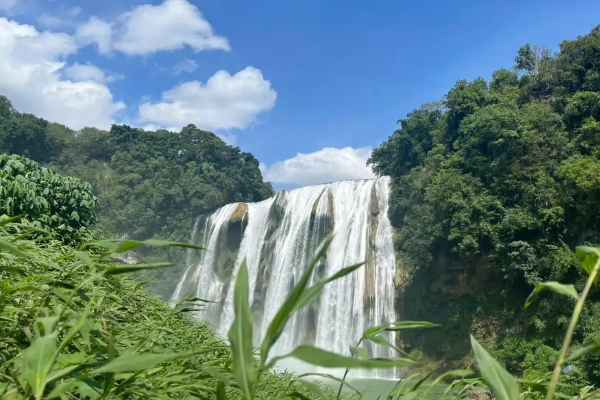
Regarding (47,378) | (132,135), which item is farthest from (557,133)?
(132,135)

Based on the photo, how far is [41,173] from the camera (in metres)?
6.36

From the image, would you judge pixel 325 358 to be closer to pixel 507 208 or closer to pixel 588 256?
pixel 588 256

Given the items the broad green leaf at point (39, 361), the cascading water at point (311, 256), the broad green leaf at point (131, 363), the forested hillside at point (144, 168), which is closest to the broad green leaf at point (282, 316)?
the broad green leaf at point (131, 363)

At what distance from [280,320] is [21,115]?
1613 inches

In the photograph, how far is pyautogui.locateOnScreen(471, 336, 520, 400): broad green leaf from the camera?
23.3 inches

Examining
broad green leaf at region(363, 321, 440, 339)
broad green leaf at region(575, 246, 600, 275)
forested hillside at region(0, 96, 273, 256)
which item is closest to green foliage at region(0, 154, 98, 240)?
broad green leaf at region(363, 321, 440, 339)

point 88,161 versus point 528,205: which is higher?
point 88,161

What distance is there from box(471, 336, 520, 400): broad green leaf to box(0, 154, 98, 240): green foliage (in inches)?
188

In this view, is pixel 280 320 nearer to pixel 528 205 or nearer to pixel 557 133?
pixel 528 205

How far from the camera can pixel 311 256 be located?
1906cm

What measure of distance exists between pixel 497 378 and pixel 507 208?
15.3 meters

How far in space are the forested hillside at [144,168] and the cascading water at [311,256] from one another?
6779mm

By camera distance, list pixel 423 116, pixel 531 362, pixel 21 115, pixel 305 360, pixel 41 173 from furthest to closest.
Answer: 1. pixel 21 115
2. pixel 423 116
3. pixel 531 362
4. pixel 41 173
5. pixel 305 360

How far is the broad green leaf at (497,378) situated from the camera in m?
0.59
